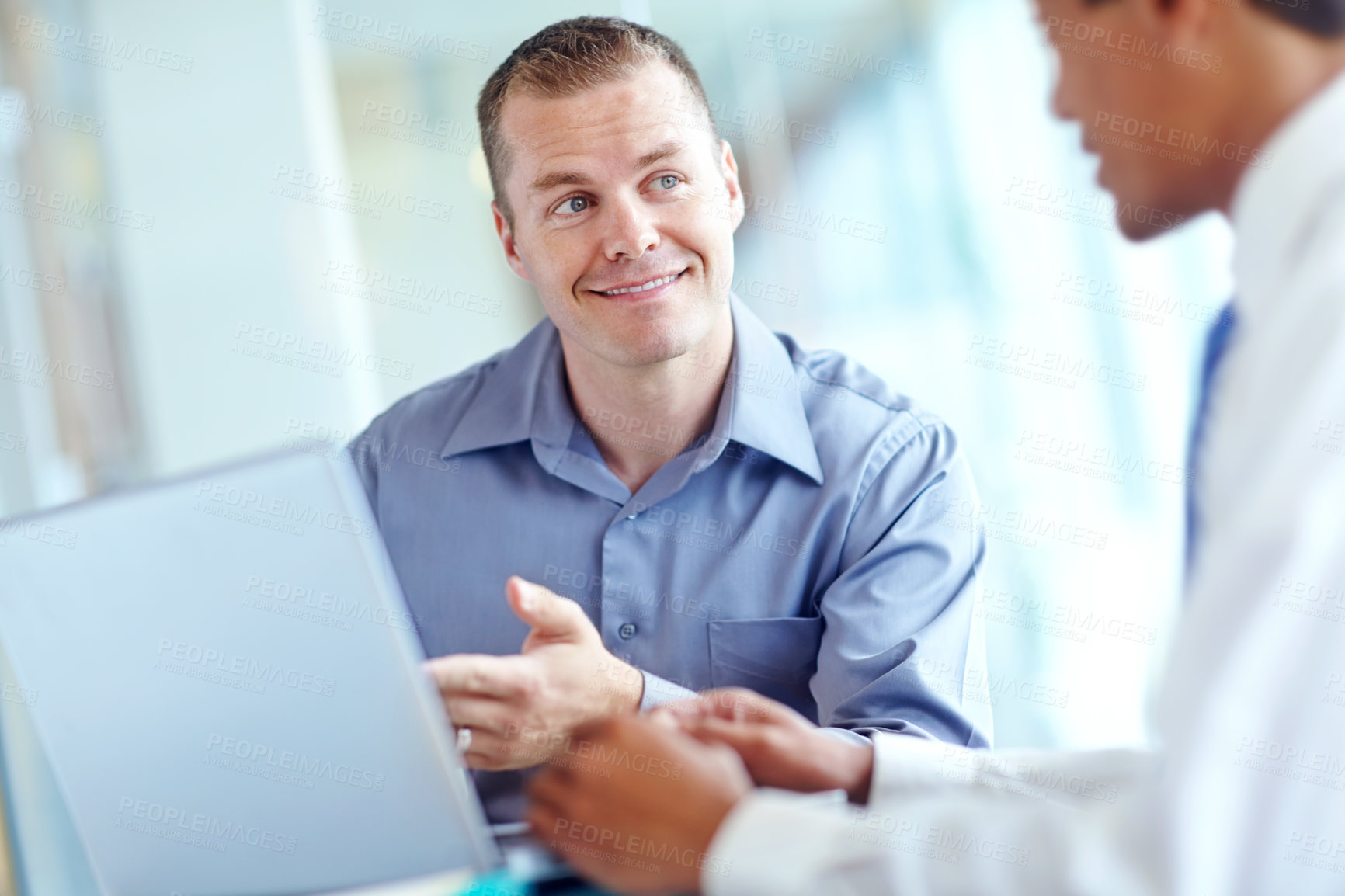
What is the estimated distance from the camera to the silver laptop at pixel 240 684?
2.66ft

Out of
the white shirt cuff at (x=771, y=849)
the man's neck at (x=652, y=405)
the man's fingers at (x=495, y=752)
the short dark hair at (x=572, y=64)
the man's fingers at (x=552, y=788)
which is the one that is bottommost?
the man's fingers at (x=495, y=752)

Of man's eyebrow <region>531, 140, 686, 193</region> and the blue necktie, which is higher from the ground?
man's eyebrow <region>531, 140, 686, 193</region>

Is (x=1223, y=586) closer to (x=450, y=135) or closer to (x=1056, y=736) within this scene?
(x=1056, y=736)

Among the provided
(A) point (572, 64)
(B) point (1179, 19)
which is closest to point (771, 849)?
(B) point (1179, 19)

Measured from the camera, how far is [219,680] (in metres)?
0.86

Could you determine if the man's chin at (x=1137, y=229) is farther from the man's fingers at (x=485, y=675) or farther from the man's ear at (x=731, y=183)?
the man's ear at (x=731, y=183)

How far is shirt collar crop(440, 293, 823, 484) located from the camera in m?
1.64

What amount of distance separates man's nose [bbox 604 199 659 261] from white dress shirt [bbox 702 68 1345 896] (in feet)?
3.38

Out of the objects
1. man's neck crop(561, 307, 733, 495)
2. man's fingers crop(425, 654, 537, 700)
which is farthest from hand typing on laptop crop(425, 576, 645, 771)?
man's neck crop(561, 307, 733, 495)

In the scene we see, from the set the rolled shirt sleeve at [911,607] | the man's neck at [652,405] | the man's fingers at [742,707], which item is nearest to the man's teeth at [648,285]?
the man's neck at [652,405]

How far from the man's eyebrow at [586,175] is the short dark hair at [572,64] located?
0.13 meters

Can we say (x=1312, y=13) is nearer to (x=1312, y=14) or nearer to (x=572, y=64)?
(x=1312, y=14)

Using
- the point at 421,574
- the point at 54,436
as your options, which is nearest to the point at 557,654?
the point at 421,574

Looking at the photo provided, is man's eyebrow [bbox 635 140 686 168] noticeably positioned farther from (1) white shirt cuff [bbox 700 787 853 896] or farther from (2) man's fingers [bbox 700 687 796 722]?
(1) white shirt cuff [bbox 700 787 853 896]
